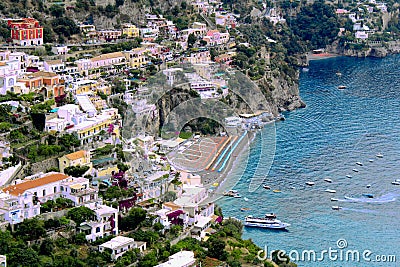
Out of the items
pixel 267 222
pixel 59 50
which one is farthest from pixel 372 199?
pixel 59 50

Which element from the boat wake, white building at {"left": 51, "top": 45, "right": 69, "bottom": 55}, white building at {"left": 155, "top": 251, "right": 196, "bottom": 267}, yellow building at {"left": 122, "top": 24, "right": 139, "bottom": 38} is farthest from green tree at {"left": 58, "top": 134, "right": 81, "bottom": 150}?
yellow building at {"left": 122, "top": 24, "right": 139, "bottom": 38}

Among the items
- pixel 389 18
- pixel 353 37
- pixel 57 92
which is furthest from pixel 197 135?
pixel 389 18

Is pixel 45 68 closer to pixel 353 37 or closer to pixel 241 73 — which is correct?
pixel 241 73

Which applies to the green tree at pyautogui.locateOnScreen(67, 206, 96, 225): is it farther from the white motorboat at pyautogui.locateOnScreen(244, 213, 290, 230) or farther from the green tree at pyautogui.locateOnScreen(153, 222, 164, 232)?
the white motorboat at pyautogui.locateOnScreen(244, 213, 290, 230)

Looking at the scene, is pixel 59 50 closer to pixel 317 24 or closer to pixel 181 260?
pixel 181 260

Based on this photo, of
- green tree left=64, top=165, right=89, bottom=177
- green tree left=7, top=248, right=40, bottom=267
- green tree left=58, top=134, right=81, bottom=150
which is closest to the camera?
green tree left=7, top=248, right=40, bottom=267

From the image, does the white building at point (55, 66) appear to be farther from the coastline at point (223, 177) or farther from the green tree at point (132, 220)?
the green tree at point (132, 220)

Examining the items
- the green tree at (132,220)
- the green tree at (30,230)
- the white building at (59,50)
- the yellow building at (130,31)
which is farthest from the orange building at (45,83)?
the yellow building at (130,31)
